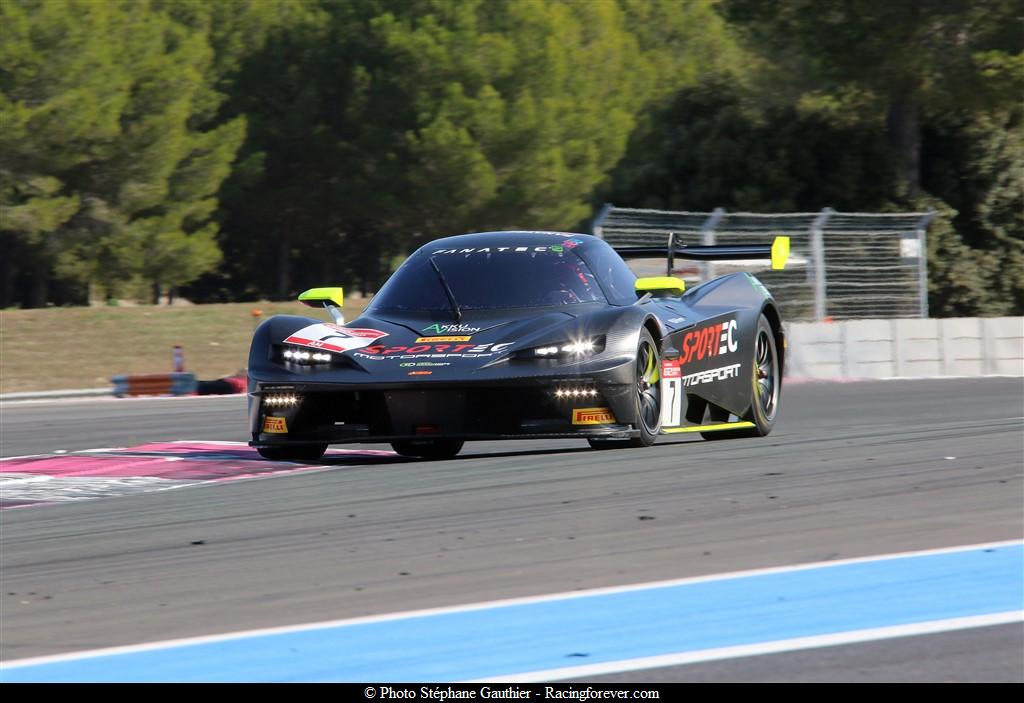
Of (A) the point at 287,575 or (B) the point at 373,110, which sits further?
(B) the point at 373,110

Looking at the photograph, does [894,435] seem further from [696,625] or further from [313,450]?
[696,625]

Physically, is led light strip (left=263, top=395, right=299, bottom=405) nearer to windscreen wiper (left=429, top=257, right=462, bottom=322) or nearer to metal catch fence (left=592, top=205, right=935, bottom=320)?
windscreen wiper (left=429, top=257, right=462, bottom=322)

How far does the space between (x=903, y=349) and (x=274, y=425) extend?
13.5 m

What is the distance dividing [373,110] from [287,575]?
133 ft

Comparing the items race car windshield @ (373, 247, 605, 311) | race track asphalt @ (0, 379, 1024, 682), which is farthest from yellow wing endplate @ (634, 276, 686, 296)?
race track asphalt @ (0, 379, 1024, 682)

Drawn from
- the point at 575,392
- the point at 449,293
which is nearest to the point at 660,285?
the point at 575,392

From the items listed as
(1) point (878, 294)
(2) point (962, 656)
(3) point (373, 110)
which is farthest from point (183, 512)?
(3) point (373, 110)

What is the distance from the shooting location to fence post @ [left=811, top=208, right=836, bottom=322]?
65.0 ft

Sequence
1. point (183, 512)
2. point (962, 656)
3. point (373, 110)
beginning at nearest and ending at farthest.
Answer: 1. point (962, 656)
2. point (183, 512)
3. point (373, 110)

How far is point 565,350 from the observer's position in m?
8.27

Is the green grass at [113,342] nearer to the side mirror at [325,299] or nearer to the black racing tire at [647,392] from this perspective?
the side mirror at [325,299]

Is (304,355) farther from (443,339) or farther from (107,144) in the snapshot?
(107,144)

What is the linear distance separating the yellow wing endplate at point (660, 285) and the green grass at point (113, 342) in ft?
58.0

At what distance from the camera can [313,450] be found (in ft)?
29.9
